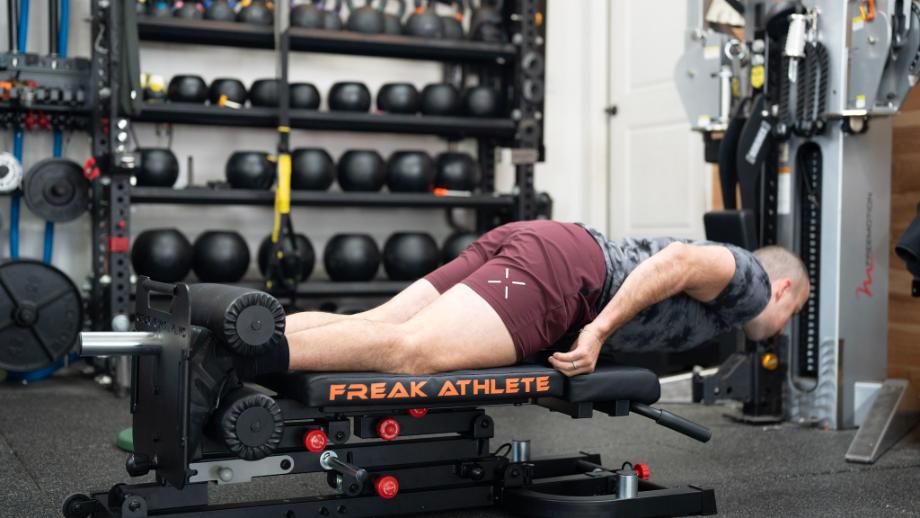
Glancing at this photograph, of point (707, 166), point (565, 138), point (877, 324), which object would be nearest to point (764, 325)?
point (877, 324)

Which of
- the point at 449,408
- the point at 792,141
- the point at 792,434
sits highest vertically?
the point at 792,141

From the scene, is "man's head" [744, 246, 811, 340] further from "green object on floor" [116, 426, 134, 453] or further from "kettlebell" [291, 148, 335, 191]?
"kettlebell" [291, 148, 335, 191]

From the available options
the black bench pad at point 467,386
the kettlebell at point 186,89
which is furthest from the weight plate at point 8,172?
the black bench pad at point 467,386

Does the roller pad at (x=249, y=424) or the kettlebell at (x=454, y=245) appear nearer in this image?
the roller pad at (x=249, y=424)

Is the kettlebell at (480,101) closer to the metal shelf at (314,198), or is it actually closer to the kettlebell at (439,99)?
the kettlebell at (439,99)

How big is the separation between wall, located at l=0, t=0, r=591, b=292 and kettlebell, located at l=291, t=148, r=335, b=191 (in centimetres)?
43

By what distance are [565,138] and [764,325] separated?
329cm

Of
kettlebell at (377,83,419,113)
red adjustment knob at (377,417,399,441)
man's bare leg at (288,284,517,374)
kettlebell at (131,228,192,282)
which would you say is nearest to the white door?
kettlebell at (377,83,419,113)

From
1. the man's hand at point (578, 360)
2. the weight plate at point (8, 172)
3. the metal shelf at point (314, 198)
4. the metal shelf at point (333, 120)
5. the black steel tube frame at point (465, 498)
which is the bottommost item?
the black steel tube frame at point (465, 498)

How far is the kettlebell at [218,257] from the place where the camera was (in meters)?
4.56

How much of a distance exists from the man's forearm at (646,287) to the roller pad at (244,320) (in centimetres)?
78

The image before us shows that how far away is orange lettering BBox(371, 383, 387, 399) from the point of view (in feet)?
6.38

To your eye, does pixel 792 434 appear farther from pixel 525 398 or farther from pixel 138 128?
pixel 138 128

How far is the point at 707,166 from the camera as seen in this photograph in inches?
199
